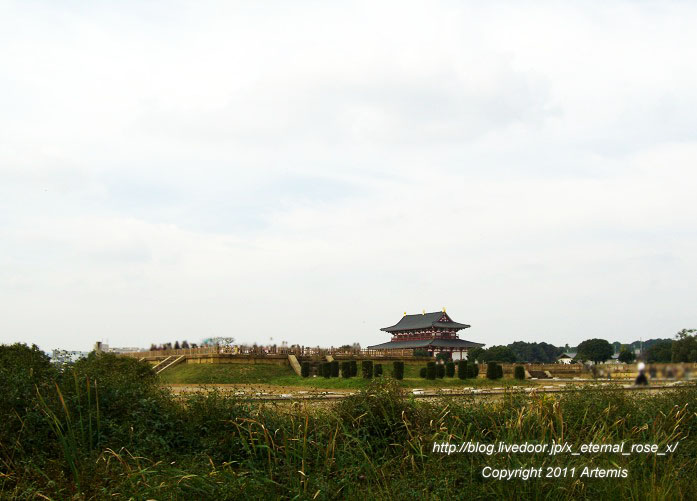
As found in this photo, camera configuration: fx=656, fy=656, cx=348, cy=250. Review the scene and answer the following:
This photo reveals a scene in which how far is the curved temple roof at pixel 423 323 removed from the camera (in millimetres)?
65312

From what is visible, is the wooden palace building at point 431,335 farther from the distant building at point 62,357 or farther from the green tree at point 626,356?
the green tree at point 626,356

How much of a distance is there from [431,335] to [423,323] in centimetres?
202

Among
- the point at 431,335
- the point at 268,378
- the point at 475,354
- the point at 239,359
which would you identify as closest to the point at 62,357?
the point at 268,378

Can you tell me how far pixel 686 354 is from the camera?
7383 millimetres

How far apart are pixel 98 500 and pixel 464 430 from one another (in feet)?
19.8

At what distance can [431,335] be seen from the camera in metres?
65.8

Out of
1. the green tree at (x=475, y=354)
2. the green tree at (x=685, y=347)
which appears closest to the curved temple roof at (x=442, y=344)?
the green tree at (x=475, y=354)

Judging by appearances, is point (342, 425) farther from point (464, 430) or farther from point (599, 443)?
point (599, 443)

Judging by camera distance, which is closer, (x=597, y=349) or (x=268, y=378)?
(x=597, y=349)

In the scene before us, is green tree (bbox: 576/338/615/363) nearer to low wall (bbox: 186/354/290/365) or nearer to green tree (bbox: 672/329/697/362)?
green tree (bbox: 672/329/697/362)

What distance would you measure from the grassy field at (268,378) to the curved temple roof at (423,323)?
23.4 m

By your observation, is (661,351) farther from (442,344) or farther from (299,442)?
(442,344)

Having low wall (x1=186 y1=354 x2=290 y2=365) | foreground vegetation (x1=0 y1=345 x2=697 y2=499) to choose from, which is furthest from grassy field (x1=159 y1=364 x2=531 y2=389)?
foreground vegetation (x1=0 y1=345 x2=697 y2=499)

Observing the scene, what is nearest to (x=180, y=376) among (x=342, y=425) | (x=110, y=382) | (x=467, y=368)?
(x=467, y=368)
